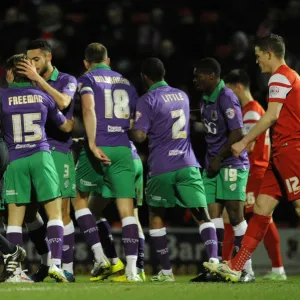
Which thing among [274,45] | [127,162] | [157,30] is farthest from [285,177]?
[157,30]

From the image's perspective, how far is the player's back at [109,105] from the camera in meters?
9.55

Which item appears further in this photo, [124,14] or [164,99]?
[124,14]

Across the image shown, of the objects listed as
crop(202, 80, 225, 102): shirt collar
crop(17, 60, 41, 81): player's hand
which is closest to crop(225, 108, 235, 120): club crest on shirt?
crop(202, 80, 225, 102): shirt collar

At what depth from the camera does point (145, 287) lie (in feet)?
26.3

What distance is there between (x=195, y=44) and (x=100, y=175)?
6641 mm

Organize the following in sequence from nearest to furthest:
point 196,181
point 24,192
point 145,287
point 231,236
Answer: point 145,287 → point 24,192 → point 196,181 → point 231,236

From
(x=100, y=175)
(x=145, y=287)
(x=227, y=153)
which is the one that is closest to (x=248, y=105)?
(x=227, y=153)

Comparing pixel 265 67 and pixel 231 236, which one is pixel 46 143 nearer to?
pixel 265 67

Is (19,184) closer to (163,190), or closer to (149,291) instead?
(163,190)

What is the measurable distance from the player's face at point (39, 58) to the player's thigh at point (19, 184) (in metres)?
1.04

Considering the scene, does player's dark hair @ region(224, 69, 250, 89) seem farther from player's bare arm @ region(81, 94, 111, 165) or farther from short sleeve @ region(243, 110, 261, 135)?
player's bare arm @ region(81, 94, 111, 165)

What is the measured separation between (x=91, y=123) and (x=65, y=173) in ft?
1.76

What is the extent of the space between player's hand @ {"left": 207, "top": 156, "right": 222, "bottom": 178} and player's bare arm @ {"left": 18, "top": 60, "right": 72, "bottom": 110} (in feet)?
5.26

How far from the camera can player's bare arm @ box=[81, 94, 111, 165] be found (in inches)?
366
